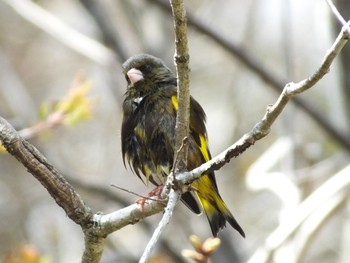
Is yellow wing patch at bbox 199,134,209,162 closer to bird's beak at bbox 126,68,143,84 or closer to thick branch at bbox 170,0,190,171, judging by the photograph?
bird's beak at bbox 126,68,143,84

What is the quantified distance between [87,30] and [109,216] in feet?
20.2

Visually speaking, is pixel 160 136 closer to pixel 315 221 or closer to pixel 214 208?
pixel 214 208

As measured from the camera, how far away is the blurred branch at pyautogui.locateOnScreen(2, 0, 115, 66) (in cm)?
668

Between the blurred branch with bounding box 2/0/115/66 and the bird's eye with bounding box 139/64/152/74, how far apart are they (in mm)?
2413

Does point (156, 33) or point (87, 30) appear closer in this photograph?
point (156, 33)

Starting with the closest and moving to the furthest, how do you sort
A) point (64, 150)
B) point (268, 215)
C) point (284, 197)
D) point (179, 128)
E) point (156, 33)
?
point (179, 128)
point (284, 197)
point (156, 33)
point (268, 215)
point (64, 150)

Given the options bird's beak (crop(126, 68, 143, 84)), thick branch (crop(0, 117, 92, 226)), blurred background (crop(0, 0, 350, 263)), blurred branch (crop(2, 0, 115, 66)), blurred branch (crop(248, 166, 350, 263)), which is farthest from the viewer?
blurred branch (crop(2, 0, 115, 66))

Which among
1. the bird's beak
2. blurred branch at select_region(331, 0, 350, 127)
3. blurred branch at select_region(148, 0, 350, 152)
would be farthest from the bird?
blurred branch at select_region(331, 0, 350, 127)

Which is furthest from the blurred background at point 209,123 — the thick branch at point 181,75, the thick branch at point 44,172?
the thick branch at point 181,75

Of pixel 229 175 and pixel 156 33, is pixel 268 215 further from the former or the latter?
pixel 156 33

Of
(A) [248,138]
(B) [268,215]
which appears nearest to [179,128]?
(A) [248,138]

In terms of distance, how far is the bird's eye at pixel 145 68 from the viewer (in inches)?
173

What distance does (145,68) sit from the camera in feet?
14.5

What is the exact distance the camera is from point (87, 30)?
9164mm
